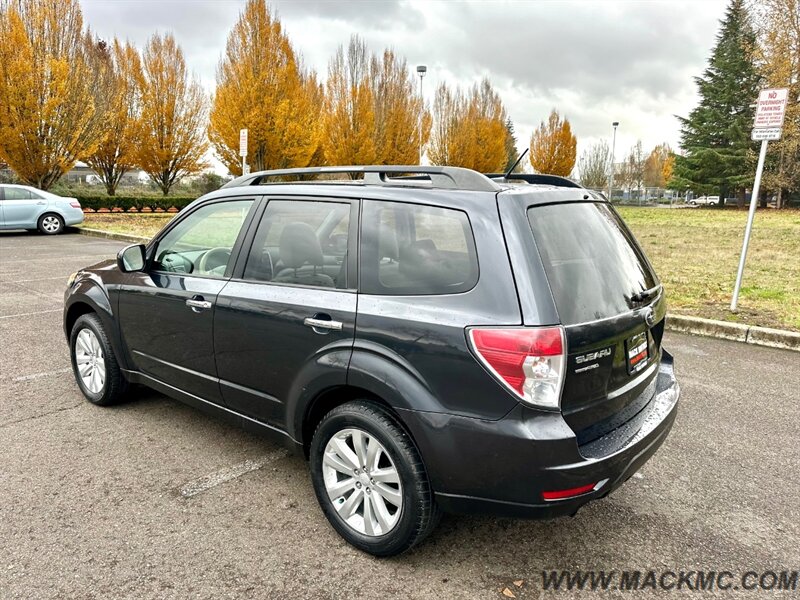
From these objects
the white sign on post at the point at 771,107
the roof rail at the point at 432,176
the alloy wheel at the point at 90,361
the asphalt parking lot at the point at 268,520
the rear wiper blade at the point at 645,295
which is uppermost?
the white sign on post at the point at 771,107

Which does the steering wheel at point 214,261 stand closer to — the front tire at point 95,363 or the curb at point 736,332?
the front tire at point 95,363

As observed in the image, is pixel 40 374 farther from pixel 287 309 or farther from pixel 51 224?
pixel 51 224

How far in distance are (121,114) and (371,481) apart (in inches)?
1183

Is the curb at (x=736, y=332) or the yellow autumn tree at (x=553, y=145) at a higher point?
the yellow autumn tree at (x=553, y=145)

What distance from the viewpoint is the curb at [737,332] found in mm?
6020

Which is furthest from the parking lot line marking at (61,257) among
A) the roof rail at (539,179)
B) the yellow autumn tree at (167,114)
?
the yellow autumn tree at (167,114)

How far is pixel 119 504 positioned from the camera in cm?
289

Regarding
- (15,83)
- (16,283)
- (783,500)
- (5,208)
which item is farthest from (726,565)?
(15,83)

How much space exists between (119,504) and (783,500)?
358 centimetres

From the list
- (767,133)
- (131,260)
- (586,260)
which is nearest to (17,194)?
(131,260)

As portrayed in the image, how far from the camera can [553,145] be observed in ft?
166

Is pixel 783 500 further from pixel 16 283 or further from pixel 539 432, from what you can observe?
pixel 16 283

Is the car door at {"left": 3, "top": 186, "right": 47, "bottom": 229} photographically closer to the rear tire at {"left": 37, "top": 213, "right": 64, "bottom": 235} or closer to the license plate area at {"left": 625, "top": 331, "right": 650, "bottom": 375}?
the rear tire at {"left": 37, "top": 213, "right": 64, "bottom": 235}

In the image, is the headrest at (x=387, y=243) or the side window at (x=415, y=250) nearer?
the side window at (x=415, y=250)
